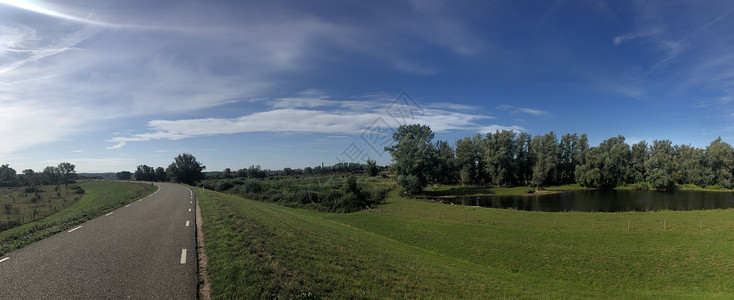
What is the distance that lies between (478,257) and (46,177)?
16808 centimetres

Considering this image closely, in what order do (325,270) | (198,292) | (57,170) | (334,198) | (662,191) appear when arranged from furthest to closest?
(57,170) → (662,191) → (334,198) → (325,270) → (198,292)

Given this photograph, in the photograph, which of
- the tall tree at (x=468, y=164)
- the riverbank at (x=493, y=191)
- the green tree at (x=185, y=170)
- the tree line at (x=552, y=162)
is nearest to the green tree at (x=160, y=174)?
the green tree at (x=185, y=170)

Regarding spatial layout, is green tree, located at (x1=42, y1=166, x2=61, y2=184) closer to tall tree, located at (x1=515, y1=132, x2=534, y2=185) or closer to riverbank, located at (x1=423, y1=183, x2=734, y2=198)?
riverbank, located at (x1=423, y1=183, x2=734, y2=198)

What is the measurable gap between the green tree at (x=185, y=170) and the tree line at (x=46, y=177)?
52.5 metres

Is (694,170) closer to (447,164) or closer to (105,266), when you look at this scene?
(447,164)

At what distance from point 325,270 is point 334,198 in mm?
39930

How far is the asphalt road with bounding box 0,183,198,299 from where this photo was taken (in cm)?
724

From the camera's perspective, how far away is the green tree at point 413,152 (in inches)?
3051

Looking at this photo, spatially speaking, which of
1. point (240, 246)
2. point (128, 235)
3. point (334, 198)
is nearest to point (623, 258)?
point (240, 246)

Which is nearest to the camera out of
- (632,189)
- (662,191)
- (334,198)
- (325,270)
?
(325,270)

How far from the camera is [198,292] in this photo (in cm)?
738

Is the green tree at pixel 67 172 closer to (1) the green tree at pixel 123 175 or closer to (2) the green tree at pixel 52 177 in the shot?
(2) the green tree at pixel 52 177

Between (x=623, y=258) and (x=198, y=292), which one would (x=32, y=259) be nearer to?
(x=198, y=292)

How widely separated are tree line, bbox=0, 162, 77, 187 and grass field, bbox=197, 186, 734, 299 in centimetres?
14493
